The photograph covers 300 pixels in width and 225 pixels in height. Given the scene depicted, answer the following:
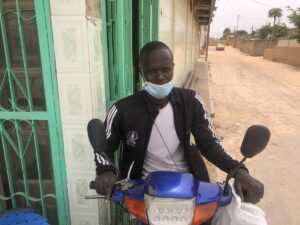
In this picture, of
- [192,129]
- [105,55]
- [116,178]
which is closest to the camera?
[116,178]

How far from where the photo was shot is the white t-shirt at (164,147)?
1.69 meters

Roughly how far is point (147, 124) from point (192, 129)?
28 cm

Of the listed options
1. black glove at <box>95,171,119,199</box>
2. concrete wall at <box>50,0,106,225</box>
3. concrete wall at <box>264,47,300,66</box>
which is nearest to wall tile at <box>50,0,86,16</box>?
concrete wall at <box>50,0,106,225</box>

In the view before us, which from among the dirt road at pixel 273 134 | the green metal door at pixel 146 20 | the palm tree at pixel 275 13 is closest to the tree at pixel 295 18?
the dirt road at pixel 273 134

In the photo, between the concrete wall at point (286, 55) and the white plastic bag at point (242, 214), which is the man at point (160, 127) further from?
the concrete wall at point (286, 55)

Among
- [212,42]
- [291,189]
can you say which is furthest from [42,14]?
[212,42]

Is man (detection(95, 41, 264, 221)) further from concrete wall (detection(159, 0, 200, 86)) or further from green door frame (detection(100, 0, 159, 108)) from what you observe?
concrete wall (detection(159, 0, 200, 86))

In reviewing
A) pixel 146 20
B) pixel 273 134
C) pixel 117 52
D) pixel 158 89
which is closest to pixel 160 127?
pixel 158 89

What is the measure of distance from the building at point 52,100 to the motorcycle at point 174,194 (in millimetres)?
672

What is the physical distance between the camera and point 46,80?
1896 mm

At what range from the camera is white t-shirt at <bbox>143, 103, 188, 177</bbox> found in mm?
1687

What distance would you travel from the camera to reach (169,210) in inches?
43.8

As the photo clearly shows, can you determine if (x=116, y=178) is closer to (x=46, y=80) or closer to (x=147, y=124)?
(x=147, y=124)

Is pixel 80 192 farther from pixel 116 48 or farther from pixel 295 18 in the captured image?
pixel 295 18
